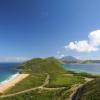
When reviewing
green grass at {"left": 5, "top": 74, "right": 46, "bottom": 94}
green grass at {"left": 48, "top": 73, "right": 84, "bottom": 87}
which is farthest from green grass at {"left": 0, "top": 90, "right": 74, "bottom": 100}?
green grass at {"left": 48, "top": 73, "right": 84, "bottom": 87}

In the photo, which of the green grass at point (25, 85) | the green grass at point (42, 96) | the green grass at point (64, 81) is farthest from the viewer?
the green grass at point (64, 81)

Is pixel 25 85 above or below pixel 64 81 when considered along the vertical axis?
below

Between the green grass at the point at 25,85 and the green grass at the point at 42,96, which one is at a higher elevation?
the green grass at the point at 25,85

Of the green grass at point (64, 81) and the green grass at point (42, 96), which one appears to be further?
the green grass at point (64, 81)

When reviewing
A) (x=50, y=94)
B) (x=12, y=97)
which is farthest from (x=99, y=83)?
(x=12, y=97)

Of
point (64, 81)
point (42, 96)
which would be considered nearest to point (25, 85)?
point (64, 81)

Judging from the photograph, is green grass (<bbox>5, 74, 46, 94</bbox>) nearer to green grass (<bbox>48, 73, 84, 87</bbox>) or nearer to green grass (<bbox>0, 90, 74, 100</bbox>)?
green grass (<bbox>48, 73, 84, 87</bbox>)

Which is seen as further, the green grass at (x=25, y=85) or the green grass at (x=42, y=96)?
the green grass at (x=25, y=85)

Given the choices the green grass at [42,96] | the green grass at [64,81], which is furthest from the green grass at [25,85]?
the green grass at [42,96]

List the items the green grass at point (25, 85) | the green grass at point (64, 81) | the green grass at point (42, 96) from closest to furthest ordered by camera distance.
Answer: the green grass at point (42, 96) → the green grass at point (25, 85) → the green grass at point (64, 81)

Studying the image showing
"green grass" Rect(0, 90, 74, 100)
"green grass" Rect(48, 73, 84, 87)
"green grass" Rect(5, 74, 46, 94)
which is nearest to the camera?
"green grass" Rect(0, 90, 74, 100)

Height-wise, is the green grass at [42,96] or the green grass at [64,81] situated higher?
the green grass at [64,81]

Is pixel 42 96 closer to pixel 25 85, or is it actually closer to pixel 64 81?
pixel 25 85

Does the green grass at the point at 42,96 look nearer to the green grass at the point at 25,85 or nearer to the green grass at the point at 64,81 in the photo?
the green grass at the point at 25,85
